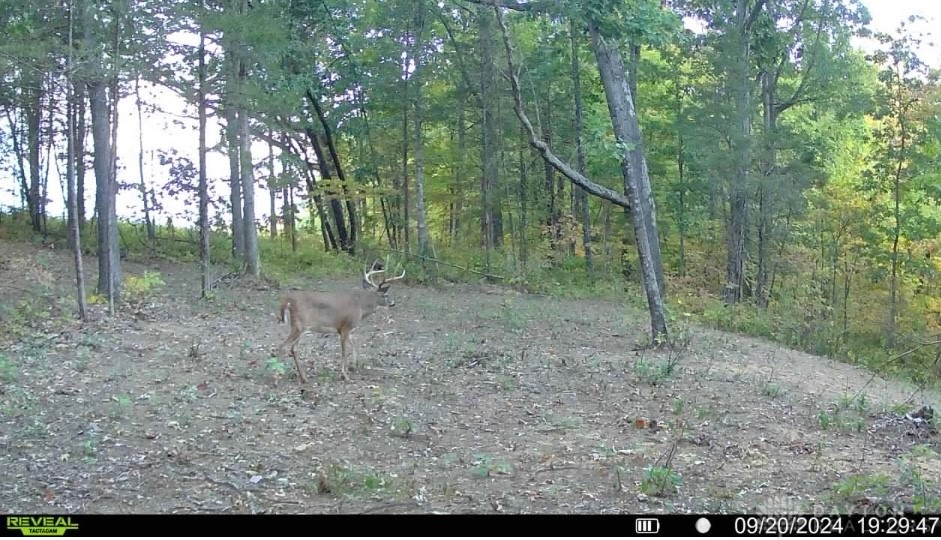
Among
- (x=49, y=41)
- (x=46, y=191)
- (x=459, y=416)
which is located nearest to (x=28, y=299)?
(x=49, y=41)

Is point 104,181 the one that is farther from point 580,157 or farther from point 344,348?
point 580,157

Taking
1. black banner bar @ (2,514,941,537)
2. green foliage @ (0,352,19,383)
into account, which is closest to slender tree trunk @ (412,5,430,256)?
green foliage @ (0,352,19,383)

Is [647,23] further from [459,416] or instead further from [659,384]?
[459,416]

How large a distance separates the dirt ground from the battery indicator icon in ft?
1.70

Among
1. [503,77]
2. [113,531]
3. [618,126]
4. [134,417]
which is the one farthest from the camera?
[503,77]

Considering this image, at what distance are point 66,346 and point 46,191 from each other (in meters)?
14.6

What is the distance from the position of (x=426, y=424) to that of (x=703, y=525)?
134 inches

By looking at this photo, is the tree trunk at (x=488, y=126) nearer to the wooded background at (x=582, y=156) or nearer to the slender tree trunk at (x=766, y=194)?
the wooded background at (x=582, y=156)

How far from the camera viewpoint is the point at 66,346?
32.4 ft

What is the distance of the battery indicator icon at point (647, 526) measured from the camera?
4561 millimetres

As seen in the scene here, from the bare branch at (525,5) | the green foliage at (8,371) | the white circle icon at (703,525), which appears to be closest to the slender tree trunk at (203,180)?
the bare branch at (525,5)

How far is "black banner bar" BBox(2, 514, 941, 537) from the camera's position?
4512 mm

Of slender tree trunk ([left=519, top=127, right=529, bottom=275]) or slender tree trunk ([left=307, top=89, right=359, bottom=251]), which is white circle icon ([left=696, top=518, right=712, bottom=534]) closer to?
slender tree trunk ([left=519, top=127, right=529, bottom=275])

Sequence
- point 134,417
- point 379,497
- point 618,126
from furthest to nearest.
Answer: point 618,126 → point 134,417 → point 379,497
